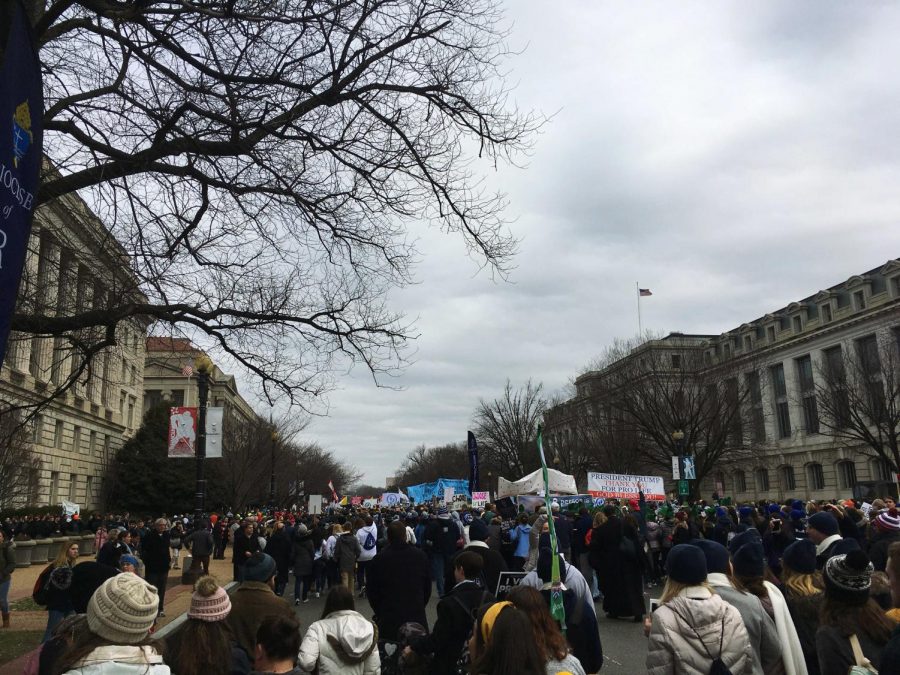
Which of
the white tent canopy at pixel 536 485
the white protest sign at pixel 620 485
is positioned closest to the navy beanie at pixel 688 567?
the white tent canopy at pixel 536 485

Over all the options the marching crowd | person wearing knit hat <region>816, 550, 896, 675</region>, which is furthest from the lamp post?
person wearing knit hat <region>816, 550, 896, 675</region>

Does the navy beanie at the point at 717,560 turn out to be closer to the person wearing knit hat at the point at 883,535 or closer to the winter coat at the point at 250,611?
the winter coat at the point at 250,611

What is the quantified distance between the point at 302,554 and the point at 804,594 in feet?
45.7

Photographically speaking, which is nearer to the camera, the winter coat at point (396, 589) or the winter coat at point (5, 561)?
the winter coat at point (396, 589)

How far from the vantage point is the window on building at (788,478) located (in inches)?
2655

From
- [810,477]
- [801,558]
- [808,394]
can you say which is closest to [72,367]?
[801,558]

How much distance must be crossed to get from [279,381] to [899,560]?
8787 millimetres

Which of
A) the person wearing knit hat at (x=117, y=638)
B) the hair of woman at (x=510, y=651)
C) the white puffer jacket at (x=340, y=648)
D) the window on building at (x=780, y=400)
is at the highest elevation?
the window on building at (x=780, y=400)

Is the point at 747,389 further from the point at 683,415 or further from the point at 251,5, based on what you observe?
the point at 251,5

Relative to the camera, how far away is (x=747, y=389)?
48.0m

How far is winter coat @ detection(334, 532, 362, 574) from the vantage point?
17016 mm

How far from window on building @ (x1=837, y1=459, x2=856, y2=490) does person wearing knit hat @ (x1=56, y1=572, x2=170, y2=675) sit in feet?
219

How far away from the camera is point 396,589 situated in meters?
7.38

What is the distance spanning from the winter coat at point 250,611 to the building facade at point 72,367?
4.85 metres
